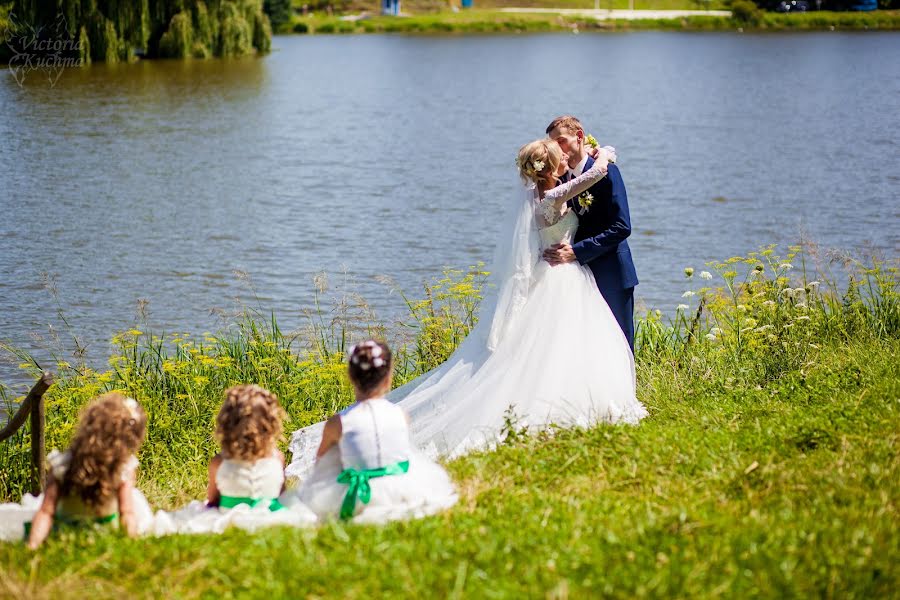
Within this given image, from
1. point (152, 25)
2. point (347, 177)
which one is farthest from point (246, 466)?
point (152, 25)

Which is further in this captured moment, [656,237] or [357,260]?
[656,237]

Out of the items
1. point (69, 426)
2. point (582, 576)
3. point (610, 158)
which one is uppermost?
point (610, 158)

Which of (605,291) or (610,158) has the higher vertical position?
(610,158)

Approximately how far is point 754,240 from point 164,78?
969 inches

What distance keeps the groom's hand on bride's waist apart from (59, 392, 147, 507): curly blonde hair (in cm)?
305

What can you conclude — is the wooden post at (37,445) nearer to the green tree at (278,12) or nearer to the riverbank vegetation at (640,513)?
the riverbank vegetation at (640,513)

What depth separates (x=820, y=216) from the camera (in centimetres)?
1700

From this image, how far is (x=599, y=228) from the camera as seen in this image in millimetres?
6598

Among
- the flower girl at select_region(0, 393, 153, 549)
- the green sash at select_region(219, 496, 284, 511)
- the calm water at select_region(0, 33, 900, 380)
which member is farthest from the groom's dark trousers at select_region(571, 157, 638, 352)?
the calm water at select_region(0, 33, 900, 380)

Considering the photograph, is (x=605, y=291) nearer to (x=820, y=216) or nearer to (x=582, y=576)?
(x=582, y=576)

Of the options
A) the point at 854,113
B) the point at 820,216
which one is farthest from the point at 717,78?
the point at 820,216

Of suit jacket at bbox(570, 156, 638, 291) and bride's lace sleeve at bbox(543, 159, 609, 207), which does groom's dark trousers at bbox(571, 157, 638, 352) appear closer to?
suit jacket at bbox(570, 156, 638, 291)

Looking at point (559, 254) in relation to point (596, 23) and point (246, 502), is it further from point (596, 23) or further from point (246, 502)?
point (596, 23)

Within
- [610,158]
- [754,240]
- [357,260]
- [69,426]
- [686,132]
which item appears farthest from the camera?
[686,132]
